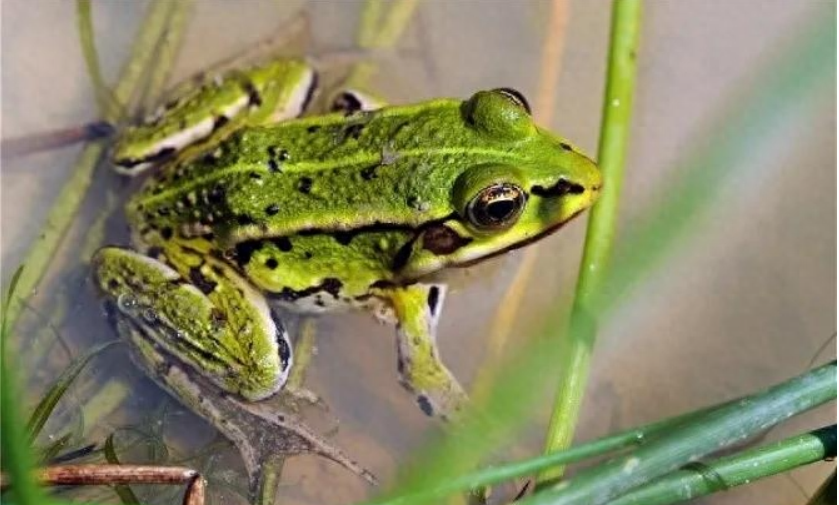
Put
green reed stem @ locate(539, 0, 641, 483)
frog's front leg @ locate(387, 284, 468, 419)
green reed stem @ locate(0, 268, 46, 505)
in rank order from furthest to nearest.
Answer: frog's front leg @ locate(387, 284, 468, 419) < green reed stem @ locate(539, 0, 641, 483) < green reed stem @ locate(0, 268, 46, 505)

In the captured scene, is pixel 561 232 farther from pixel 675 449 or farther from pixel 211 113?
pixel 675 449

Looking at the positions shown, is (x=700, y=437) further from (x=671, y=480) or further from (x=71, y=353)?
(x=71, y=353)

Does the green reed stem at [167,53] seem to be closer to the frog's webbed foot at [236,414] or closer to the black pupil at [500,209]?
the frog's webbed foot at [236,414]

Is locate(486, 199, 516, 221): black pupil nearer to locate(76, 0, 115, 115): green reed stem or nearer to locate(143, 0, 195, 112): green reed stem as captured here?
locate(143, 0, 195, 112): green reed stem

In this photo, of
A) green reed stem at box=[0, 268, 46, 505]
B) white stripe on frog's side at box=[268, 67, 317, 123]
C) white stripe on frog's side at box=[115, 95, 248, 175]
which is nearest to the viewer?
green reed stem at box=[0, 268, 46, 505]

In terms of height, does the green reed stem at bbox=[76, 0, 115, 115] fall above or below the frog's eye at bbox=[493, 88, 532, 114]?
below

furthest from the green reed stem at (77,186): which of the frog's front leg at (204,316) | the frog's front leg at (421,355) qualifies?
the frog's front leg at (421,355)

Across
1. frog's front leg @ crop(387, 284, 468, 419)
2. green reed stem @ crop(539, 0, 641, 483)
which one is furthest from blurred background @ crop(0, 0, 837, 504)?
green reed stem @ crop(539, 0, 641, 483)
